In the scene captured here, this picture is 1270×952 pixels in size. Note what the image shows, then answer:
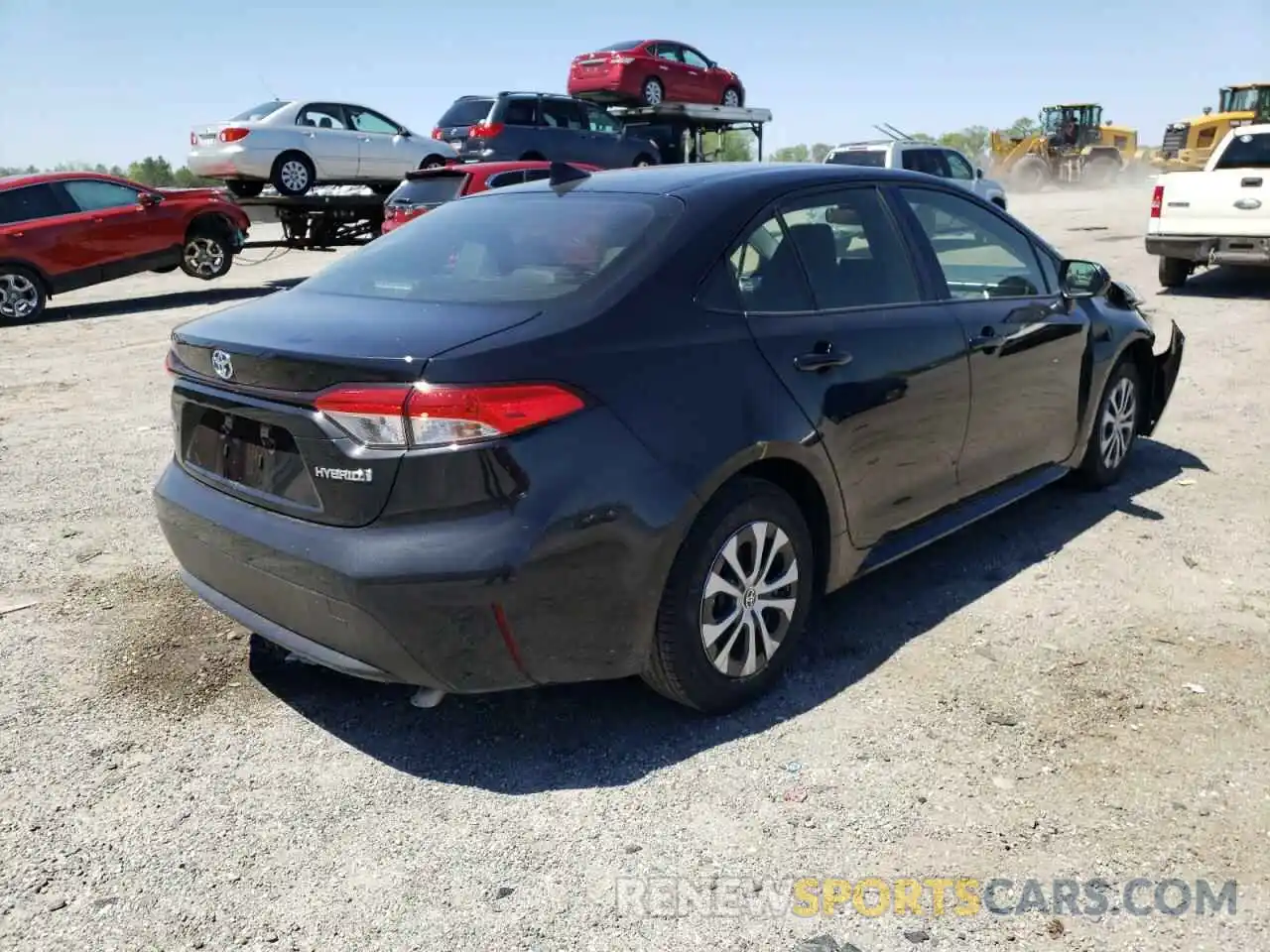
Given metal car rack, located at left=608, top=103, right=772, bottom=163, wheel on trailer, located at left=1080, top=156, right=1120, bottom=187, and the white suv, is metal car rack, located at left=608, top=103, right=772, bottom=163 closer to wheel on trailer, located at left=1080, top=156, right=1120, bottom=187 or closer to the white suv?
the white suv

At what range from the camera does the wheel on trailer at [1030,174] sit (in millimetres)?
34281

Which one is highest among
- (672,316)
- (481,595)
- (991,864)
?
(672,316)

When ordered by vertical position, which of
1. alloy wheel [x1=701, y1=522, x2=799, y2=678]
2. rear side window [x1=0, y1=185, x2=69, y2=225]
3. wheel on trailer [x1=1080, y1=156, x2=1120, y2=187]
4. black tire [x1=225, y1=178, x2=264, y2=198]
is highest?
wheel on trailer [x1=1080, y1=156, x2=1120, y2=187]

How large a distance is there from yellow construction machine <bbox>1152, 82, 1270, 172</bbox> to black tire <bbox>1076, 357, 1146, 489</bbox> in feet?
87.4

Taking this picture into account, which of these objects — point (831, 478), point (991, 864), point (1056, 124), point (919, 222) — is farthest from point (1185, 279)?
point (1056, 124)

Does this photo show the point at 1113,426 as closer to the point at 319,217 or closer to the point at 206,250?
the point at 206,250

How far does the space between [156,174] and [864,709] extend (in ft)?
197

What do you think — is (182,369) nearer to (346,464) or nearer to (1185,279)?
(346,464)

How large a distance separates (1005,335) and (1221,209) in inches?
357

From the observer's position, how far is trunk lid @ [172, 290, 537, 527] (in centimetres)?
264

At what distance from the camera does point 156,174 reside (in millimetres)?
54906

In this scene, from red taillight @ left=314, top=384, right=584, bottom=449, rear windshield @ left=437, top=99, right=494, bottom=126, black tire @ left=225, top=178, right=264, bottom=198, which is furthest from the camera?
rear windshield @ left=437, top=99, right=494, bottom=126

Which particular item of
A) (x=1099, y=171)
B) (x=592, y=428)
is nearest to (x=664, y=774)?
(x=592, y=428)

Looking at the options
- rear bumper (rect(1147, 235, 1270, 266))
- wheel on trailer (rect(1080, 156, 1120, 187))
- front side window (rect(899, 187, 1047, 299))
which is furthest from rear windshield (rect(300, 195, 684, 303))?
wheel on trailer (rect(1080, 156, 1120, 187))
